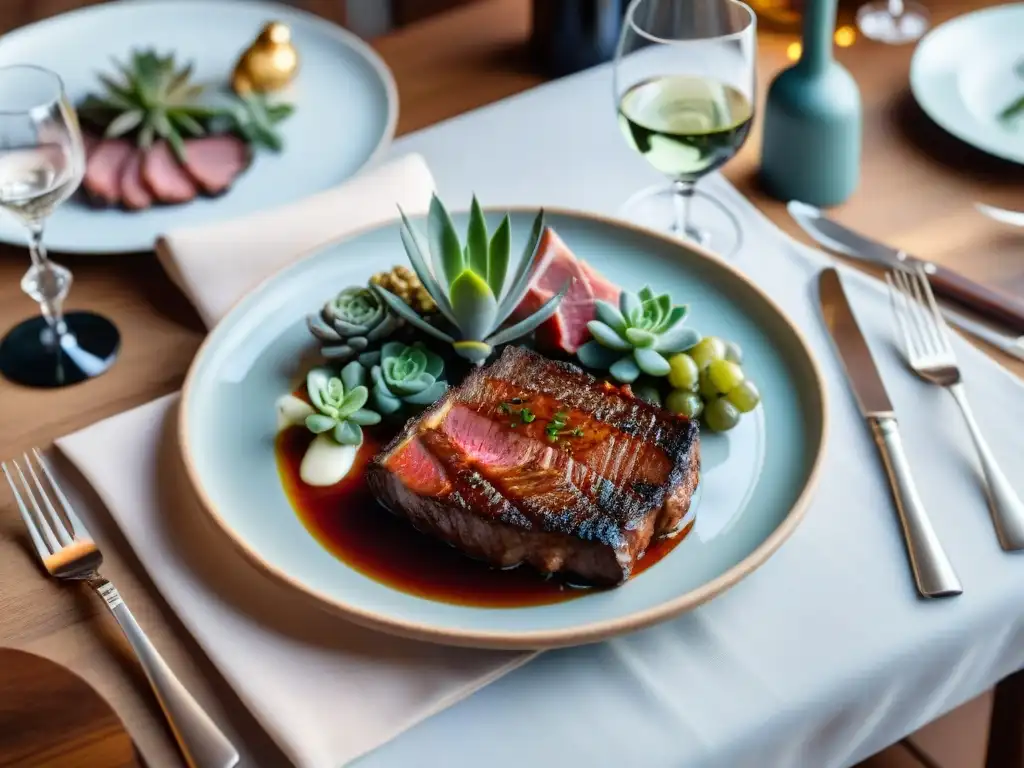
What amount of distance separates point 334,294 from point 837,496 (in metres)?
0.67

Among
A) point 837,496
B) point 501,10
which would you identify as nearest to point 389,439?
point 837,496

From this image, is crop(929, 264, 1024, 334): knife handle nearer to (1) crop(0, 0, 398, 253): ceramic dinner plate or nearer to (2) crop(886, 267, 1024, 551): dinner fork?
(2) crop(886, 267, 1024, 551): dinner fork

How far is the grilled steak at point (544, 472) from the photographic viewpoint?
3.58ft

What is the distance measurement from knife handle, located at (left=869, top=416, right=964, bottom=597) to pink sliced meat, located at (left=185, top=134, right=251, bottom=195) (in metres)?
1.00

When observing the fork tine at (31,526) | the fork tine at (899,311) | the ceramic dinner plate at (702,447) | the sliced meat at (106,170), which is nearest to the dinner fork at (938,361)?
the fork tine at (899,311)

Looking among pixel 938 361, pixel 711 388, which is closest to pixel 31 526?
pixel 711 388

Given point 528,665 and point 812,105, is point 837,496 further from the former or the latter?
point 812,105

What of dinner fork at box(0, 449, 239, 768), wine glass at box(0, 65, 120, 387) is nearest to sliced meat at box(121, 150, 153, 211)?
wine glass at box(0, 65, 120, 387)

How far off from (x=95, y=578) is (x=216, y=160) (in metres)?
0.79

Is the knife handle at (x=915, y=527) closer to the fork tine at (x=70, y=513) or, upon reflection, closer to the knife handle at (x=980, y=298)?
the knife handle at (x=980, y=298)

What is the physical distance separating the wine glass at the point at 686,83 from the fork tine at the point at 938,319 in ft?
0.88

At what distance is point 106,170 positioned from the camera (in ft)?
5.56

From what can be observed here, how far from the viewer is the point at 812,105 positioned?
5.32 ft

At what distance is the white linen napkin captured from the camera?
1.03 m
